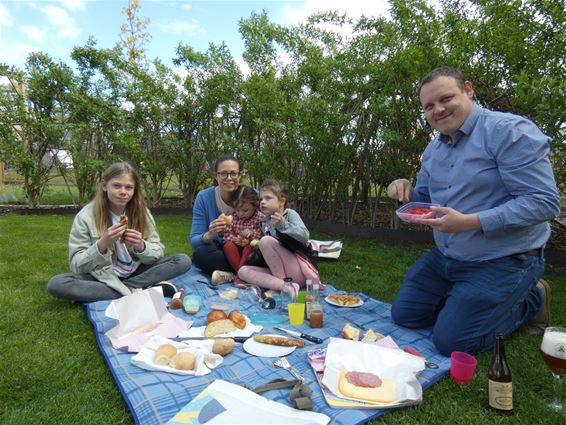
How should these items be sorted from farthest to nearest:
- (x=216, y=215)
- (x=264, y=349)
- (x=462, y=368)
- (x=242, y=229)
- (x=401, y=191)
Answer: (x=216, y=215), (x=242, y=229), (x=401, y=191), (x=264, y=349), (x=462, y=368)

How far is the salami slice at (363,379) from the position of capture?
6.87 ft

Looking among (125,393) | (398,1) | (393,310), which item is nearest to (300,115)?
(398,1)

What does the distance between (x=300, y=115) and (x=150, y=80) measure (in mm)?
4565

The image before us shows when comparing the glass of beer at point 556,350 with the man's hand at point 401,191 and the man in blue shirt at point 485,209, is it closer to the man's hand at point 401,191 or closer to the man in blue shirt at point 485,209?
the man in blue shirt at point 485,209

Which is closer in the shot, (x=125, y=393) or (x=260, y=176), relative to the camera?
(x=125, y=393)

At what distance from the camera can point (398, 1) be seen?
547cm

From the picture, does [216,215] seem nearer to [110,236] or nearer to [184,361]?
[110,236]

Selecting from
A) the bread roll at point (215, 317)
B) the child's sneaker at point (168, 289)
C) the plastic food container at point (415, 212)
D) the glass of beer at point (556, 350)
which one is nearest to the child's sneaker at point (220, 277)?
the child's sneaker at point (168, 289)

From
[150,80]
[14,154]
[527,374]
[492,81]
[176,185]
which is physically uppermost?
[150,80]

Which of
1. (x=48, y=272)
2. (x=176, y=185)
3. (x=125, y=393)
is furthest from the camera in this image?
(x=176, y=185)

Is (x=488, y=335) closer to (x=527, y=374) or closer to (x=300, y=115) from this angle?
(x=527, y=374)

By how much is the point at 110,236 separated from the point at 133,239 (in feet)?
1.04

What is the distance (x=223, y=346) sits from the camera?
245 cm

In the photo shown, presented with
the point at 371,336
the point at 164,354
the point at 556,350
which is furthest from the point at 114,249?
the point at 556,350
